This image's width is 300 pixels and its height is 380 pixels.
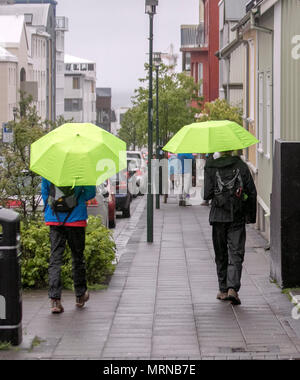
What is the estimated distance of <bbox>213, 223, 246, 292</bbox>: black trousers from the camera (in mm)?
10000

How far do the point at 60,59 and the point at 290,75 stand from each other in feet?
334

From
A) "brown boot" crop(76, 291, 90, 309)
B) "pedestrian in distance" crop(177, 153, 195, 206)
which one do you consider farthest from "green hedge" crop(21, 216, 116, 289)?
"pedestrian in distance" crop(177, 153, 195, 206)

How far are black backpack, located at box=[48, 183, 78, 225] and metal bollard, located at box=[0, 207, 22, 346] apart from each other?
1.46 m

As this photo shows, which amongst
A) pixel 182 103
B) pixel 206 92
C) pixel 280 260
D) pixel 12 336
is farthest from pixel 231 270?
pixel 206 92

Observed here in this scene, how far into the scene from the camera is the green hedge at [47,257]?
10922 mm

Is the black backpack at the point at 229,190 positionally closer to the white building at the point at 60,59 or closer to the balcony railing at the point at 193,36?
the balcony railing at the point at 193,36

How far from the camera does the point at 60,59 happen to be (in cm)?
11569

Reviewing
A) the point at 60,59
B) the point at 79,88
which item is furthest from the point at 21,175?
the point at 79,88

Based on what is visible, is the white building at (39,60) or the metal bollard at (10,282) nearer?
the metal bollard at (10,282)

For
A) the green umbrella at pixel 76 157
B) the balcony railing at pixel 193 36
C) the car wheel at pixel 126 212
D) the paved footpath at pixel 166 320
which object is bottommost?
the car wheel at pixel 126 212

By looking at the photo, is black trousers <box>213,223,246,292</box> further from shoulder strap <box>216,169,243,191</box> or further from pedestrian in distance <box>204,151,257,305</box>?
shoulder strap <box>216,169,243,191</box>

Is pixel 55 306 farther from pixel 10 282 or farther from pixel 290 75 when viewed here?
pixel 290 75

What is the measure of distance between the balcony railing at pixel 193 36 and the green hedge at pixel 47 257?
51.9 meters

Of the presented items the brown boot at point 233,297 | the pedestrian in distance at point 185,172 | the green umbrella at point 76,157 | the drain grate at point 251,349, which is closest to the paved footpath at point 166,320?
the drain grate at point 251,349
